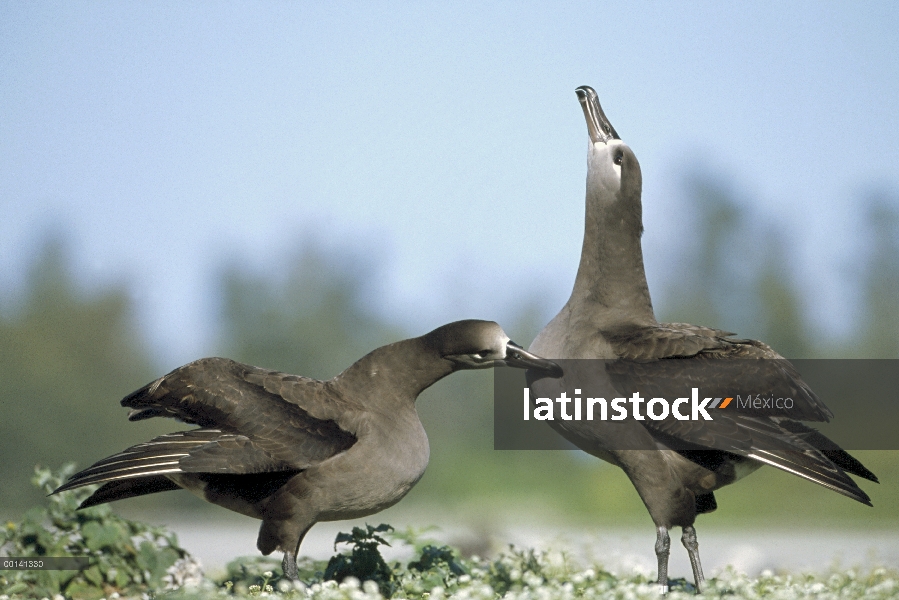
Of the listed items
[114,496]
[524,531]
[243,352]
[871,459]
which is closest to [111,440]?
[243,352]

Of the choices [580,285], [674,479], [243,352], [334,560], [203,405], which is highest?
[243,352]

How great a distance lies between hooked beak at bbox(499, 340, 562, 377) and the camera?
566cm

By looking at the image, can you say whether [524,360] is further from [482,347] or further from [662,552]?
[662,552]

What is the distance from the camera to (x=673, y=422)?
5.73 m

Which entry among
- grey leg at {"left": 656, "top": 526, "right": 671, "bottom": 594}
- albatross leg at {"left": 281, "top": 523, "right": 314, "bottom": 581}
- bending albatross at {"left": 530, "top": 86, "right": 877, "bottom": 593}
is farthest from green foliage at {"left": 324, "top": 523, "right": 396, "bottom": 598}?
grey leg at {"left": 656, "top": 526, "right": 671, "bottom": 594}

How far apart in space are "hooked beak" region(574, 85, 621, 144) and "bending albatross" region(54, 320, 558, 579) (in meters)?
1.96

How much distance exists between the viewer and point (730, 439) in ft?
18.4

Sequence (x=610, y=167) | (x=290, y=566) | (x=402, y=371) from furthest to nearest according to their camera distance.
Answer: (x=610, y=167), (x=402, y=371), (x=290, y=566)

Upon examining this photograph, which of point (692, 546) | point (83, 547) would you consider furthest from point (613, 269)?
point (83, 547)

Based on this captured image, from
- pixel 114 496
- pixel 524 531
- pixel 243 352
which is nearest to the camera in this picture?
pixel 114 496

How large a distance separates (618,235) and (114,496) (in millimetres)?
3634

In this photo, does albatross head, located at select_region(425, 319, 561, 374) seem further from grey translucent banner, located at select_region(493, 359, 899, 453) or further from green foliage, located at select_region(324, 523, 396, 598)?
green foliage, located at select_region(324, 523, 396, 598)

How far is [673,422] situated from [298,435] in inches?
84.5

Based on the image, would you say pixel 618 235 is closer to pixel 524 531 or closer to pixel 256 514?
pixel 256 514
